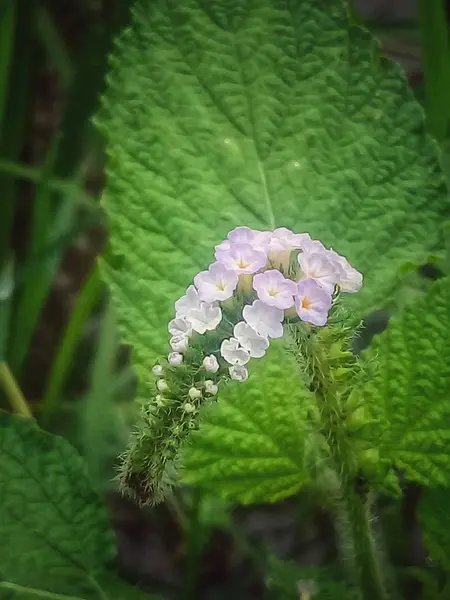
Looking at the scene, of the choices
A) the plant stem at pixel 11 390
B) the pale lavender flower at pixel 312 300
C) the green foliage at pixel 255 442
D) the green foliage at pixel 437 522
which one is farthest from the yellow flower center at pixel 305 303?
the plant stem at pixel 11 390

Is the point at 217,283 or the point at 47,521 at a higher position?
the point at 217,283

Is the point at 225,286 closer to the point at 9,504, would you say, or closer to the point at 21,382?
the point at 9,504

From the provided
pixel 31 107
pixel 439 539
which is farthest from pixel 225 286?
pixel 31 107

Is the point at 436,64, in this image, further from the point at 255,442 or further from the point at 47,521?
the point at 47,521

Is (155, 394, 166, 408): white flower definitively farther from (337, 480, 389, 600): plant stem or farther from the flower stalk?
(337, 480, 389, 600): plant stem

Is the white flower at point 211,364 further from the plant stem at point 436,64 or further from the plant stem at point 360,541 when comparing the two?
the plant stem at point 436,64

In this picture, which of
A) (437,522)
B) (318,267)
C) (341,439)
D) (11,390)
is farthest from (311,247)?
(11,390)
